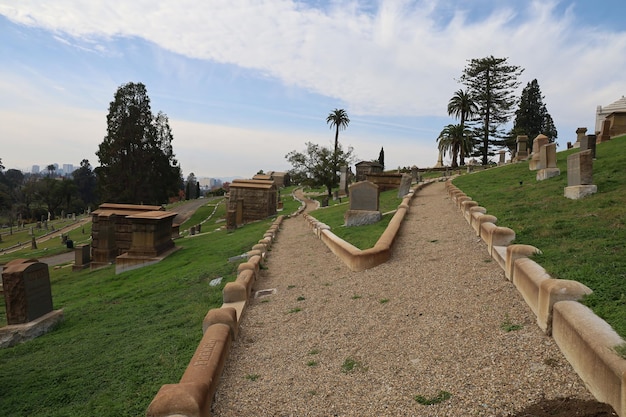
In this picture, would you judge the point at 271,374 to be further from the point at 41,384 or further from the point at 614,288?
the point at 614,288

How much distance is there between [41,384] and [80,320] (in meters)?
3.78

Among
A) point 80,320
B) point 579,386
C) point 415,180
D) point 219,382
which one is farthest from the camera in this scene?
point 415,180

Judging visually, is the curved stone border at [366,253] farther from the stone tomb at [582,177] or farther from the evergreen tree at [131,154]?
the evergreen tree at [131,154]

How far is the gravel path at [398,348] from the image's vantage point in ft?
11.6

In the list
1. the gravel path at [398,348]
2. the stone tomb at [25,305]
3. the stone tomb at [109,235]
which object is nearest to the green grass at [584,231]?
the gravel path at [398,348]

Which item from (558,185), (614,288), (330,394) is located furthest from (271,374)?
(558,185)

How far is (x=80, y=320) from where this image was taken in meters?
8.84

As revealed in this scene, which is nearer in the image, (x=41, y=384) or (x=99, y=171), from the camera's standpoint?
(x=41, y=384)

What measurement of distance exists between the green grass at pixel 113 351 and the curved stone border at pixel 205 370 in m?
0.50

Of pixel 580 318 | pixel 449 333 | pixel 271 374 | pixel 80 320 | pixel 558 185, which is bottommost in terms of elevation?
pixel 80 320

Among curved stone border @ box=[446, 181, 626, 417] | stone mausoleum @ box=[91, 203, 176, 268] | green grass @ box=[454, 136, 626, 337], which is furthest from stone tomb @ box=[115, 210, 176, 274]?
curved stone border @ box=[446, 181, 626, 417]

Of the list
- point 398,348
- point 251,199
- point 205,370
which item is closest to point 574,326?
point 398,348

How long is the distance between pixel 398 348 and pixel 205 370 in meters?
2.25

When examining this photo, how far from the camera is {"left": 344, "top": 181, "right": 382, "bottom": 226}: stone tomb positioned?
13995 mm
